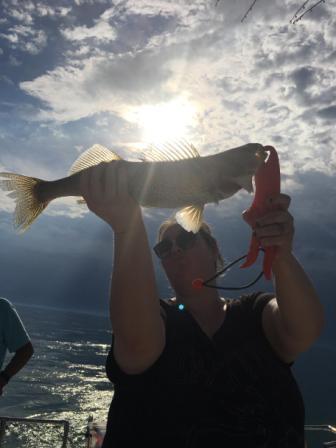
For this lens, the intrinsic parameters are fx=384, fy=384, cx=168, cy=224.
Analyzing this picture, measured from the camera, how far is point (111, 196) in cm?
359

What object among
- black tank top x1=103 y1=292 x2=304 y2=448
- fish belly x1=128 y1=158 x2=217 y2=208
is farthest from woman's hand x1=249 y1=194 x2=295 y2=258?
black tank top x1=103 y1=292 x2=304 y2=448

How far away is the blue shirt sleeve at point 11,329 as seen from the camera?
28.8ft

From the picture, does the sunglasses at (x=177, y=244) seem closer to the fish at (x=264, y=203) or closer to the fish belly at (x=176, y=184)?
the fish belly at (x=176, y=184)

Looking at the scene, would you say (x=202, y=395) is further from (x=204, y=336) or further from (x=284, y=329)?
(x=284, y=329)

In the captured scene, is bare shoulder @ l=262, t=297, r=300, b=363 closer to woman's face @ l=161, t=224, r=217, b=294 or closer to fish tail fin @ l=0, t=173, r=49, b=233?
woman's face @ l=161, t=224, r=217, b=294

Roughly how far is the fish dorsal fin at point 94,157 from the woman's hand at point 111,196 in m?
0.70

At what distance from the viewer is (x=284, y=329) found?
4.09 meters

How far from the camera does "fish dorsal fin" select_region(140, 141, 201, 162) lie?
4.44 meters

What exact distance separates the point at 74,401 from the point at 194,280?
87764mm

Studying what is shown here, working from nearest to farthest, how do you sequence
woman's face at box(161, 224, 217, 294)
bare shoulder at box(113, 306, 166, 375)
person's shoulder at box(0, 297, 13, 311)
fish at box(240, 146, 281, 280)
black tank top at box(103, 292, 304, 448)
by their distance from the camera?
bare shoulder at box(113, 306, 166, 375)
black tank top at box(103, 292, 304, 448)
fish at box(240, 146, 281, 280)
woman's face at box(161, 224, 217, 294)
person's shoulder at box(0, 297, 13, 311)

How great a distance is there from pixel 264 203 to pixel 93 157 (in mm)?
2028

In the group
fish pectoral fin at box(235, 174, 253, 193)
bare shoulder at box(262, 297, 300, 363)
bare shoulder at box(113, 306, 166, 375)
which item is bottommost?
bare shoulder at box(113, 306, 166, 375)

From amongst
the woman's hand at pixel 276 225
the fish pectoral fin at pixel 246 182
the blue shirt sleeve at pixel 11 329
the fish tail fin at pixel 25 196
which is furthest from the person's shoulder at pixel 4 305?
the woman's hand at pixel 276 225

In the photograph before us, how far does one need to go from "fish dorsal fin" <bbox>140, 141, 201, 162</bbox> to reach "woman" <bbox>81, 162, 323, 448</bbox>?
69cm
